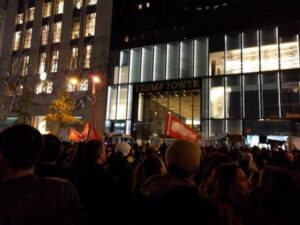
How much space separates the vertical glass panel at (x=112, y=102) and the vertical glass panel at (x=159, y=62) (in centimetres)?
512

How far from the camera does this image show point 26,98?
3325cm

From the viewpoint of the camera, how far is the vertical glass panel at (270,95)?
2733cm

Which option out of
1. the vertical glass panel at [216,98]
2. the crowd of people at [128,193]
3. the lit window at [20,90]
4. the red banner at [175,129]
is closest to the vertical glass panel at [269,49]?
the vertical glass panel at [216,98]

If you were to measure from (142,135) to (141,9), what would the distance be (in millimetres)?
18409

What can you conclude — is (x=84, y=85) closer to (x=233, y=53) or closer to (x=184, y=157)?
(x=233, y=53)

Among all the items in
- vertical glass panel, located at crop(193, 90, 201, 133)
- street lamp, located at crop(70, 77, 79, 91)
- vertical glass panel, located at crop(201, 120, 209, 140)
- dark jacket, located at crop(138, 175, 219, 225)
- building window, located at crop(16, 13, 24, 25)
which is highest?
building window, located at crop(16, 13, 24, 25)

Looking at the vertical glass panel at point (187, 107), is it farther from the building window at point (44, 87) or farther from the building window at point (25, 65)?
the building window at point (25, 65)

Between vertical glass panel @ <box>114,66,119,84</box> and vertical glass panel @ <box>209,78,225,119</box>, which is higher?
vertical glass panel @ <box>114,66,119,84</box>

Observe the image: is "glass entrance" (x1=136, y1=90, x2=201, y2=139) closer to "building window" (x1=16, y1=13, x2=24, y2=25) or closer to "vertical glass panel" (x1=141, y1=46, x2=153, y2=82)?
"vertical glass panel" (x1=141, y1=46, x2=153, y2=82)

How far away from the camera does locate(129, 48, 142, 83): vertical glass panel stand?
35375mm

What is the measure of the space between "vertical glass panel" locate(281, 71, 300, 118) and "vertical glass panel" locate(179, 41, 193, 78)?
8.94 meters

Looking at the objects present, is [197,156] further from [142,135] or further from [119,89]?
[119,89]

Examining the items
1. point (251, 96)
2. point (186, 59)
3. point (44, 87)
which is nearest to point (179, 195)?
Answer: point (251, 96)

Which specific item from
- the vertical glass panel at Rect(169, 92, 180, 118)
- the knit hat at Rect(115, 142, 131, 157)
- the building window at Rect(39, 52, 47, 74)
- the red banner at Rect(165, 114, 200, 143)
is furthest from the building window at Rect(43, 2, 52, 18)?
the knit hat at Rect(115, 142, 131, 157)
